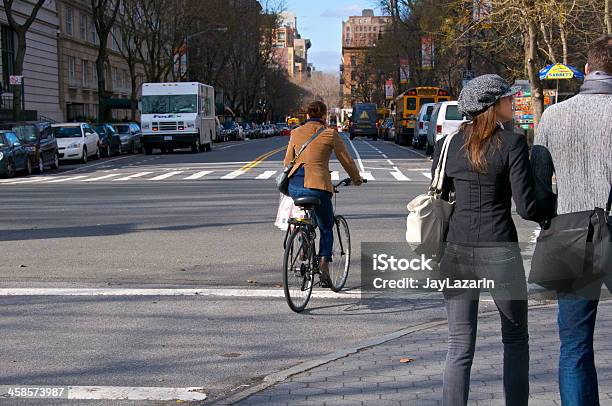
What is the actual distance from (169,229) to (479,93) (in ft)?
33.7

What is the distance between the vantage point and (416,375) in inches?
238

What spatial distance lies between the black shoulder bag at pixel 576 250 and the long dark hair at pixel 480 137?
0.46 metres

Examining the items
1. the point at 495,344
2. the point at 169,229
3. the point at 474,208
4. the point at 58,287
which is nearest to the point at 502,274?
the point at 474,208

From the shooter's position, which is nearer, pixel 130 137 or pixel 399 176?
pixel 399 176

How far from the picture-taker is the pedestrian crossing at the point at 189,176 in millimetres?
25641

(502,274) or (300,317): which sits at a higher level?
(502,274)

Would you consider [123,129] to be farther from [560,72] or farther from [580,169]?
[580,169]

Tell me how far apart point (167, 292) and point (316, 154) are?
211 cm

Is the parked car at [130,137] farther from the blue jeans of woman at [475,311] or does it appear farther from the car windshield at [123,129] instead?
the blue jeans of woman at [475,311]

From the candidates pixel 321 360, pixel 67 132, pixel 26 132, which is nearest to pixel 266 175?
pixel 26 132

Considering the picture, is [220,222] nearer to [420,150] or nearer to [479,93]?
[479,93]

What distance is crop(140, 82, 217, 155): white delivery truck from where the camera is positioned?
44375 millimetres

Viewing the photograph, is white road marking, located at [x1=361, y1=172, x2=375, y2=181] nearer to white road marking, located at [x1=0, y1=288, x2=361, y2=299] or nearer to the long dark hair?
white road marking, located at [x1=0, y1=288, x2=361, y2=299]

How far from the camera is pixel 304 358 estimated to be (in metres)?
6.85
